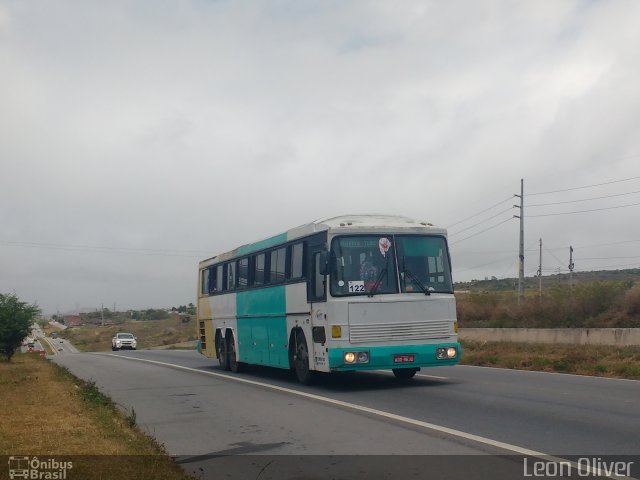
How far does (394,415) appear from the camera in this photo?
11.7 meters

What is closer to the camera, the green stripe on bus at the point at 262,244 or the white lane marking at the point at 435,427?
the white lane marking at the point at 435,427

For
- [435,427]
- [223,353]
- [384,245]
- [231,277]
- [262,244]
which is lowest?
[435,427]

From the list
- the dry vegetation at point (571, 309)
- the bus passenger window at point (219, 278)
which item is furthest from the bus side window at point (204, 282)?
the dry vegetation at point (571, 309)

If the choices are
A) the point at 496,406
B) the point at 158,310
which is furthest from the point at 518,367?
the point at 158,310

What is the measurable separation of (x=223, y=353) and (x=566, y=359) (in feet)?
32.6

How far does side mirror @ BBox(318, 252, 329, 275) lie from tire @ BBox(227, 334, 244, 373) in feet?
24.3

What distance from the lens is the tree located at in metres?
37.2

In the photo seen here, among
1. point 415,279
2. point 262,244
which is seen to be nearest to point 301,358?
point 415,279

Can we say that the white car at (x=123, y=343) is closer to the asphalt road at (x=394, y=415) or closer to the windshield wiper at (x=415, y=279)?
the asphalt road at (x=394, y=415)

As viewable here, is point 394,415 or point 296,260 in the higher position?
point 296,260

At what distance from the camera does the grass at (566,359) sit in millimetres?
18397

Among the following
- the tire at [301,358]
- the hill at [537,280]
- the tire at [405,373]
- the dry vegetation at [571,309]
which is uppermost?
the hill at [537,280]

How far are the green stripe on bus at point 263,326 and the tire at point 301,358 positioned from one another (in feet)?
1.62

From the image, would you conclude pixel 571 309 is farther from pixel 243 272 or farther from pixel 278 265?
pixel 278 265
